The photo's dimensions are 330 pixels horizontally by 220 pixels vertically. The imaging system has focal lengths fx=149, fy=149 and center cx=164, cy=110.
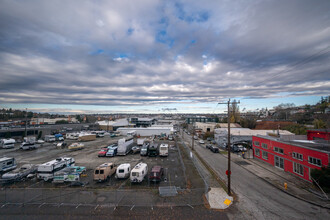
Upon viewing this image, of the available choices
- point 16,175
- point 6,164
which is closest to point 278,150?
point 16,175

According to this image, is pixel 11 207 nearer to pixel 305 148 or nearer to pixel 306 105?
pixel 305 148

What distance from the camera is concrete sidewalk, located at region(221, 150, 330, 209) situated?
14383mm

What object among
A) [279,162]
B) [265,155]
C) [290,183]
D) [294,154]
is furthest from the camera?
[265,155]

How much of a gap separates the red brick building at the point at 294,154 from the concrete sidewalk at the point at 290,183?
1.04m

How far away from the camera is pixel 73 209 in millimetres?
12398

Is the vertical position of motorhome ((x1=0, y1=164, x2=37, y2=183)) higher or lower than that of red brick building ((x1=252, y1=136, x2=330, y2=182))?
lower

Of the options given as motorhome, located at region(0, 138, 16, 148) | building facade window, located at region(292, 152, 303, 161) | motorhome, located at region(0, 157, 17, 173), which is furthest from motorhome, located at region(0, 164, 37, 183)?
building facade window, located at region(292, 152, 303, 161)

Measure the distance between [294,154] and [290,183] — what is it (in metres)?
4.98

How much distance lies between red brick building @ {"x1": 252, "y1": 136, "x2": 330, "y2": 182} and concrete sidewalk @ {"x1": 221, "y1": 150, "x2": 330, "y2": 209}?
41.1 inches

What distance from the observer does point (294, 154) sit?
21.2 metres

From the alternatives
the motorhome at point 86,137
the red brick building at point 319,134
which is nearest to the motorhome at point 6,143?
the motorhome at point 86,137

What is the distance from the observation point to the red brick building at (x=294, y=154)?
1786 cm

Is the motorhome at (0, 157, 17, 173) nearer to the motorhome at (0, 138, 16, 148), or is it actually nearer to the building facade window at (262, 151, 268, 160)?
the motorhome at (0, 138, 16, 148)

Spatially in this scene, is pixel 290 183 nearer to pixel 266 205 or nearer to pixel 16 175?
pixel 266 205
